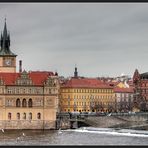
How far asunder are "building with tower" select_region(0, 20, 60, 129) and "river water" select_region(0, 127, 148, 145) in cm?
611

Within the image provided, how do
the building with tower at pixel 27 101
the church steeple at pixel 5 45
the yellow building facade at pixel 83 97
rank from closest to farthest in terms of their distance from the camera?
the building with tower at pixel 27 101, the church steeple at pixel 5 45, the yellow building facade at pixel 83 97

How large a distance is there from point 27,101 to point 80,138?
2221 centimetres

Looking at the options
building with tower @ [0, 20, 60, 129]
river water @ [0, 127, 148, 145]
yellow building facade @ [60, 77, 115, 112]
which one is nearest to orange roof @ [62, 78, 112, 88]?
yellow building facade @ [60, 77, 115, 112]

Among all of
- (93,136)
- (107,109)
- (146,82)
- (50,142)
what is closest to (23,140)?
(50,142)

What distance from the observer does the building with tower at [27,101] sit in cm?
9506

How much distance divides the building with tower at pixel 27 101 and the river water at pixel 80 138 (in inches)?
241

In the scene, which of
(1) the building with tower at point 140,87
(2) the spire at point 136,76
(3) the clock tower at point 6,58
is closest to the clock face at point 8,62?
(3) the clock tower at point 6,58

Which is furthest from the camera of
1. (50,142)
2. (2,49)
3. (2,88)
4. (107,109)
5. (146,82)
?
(146,82)

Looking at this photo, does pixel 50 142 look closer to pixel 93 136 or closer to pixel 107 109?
pixel 93 136

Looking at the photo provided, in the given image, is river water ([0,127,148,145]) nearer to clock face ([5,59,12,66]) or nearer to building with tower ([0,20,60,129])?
building with tower ([0,20,60,129])

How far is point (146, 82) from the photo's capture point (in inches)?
6117

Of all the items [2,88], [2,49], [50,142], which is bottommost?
[50,142]

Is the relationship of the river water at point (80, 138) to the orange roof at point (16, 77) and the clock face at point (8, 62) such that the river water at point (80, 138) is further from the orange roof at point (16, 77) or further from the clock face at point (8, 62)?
the clock face at point (8, 62)

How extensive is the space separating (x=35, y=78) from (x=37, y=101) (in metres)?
3.21
